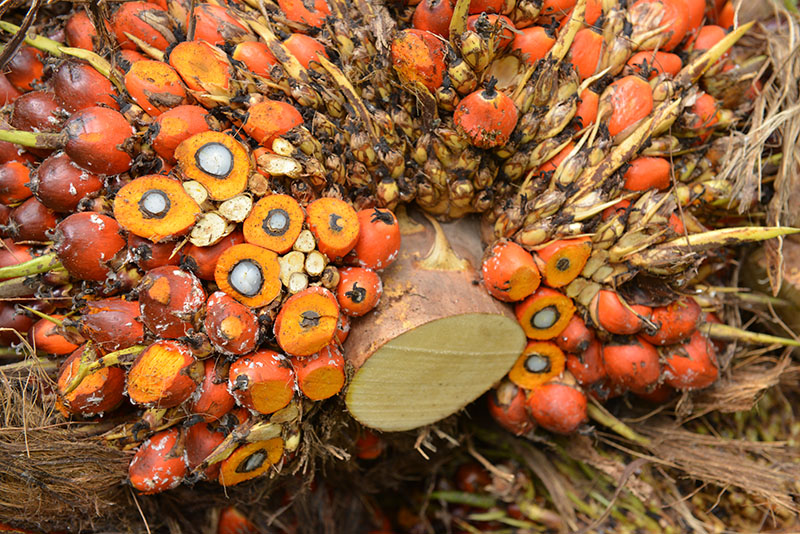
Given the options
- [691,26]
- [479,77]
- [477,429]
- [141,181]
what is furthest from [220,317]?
[691,26]

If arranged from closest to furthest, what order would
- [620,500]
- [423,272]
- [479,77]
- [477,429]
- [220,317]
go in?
[220,317] < [479,77] < [423,272] < [620,500] < [477,429]

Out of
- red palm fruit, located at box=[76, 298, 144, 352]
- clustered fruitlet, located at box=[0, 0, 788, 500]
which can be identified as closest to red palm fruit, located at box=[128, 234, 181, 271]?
clustered fruitlet, located at box=[0, 0, 788, 500]

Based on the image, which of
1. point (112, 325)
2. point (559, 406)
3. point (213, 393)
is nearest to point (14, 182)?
point (112, 325)

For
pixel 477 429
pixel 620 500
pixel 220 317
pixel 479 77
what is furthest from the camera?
pixel 477 429

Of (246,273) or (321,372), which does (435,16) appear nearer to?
(246,273)

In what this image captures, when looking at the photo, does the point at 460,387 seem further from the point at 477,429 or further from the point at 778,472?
the point at 778,472

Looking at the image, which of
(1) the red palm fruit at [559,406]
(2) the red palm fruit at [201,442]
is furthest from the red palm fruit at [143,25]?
(1) the red palm fruit at [559,406]

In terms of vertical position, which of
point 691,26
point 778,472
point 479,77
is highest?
point 691,26
